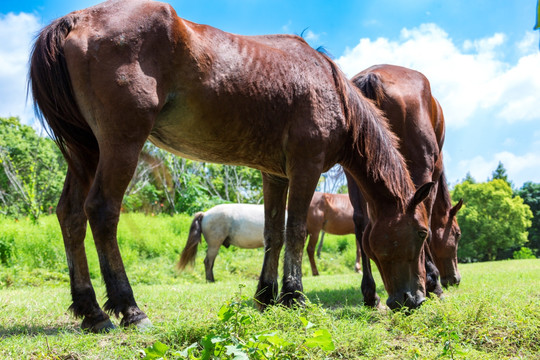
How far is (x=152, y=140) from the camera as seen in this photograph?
139 inches

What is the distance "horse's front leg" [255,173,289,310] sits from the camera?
391 centimetres

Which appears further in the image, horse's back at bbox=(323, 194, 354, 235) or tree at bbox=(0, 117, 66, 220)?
tree at bbox=(0, 117, 66, 220)

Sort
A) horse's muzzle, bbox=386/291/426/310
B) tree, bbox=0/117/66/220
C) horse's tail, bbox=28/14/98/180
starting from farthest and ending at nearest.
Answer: tree, bbox=0/117/66/220, horse's muzzle, bbox=386/291/426/310, horse's tail, bbox=28/14/98/180

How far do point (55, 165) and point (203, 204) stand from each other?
11287 mm

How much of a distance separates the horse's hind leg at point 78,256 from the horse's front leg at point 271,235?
4.13ft

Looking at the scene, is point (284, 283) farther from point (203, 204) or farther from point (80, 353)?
point (203, 204)

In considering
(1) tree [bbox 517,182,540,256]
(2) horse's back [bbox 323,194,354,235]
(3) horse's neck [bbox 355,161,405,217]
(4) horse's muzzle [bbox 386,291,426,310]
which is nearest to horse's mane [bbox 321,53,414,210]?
(3) horse's neck [bbox 355,161,405,217]

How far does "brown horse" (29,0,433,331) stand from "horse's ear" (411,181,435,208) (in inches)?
0.5

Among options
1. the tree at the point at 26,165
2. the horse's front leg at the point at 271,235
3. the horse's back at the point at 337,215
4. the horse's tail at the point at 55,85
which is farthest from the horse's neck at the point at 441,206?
the tree at the point at 26,165

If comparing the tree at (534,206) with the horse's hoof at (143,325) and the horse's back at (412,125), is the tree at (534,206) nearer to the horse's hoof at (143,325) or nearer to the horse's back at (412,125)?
the horse's back at (412,125)

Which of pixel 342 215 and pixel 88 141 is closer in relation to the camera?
pixel 88 141

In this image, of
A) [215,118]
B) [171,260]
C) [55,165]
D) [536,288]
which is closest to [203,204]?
[171,260]

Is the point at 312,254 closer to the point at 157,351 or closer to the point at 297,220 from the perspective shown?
the point at 297,220

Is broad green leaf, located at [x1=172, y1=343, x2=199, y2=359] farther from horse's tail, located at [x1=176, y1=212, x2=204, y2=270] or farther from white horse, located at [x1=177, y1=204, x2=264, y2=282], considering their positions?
white horse, located at [x1=177, y1=204, x2=264, y2=282]
